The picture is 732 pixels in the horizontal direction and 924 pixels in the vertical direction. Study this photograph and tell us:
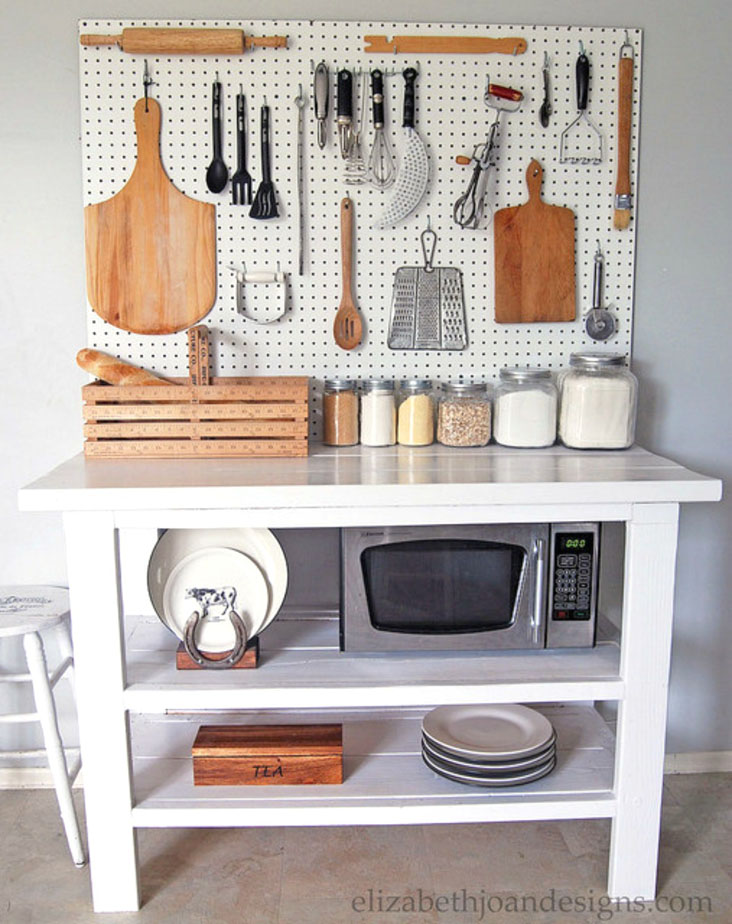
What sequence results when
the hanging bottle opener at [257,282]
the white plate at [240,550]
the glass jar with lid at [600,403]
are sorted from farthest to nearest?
the hanging bottle opener at [257,282] → the glass jar with lid at [600,403] → the white plate at [240,550]

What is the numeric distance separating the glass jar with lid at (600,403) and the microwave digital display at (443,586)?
1.08 ft

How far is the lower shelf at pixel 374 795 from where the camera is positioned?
1.70 m

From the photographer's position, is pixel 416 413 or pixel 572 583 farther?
pixel 416 413

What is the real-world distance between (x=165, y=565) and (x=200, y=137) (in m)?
0.96

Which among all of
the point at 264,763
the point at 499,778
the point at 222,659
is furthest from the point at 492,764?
the point at 222,659

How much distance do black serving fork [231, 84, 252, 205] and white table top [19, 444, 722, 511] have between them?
25.3 inches

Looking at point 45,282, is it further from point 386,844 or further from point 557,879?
point 557,879

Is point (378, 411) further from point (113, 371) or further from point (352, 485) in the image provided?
point (113, 371)

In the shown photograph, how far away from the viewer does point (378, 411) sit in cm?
194

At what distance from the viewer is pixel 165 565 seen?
1.76 meters

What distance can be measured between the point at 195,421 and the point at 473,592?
677 millimetres

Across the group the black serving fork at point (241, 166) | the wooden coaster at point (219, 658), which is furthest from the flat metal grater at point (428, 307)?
the wooden coaster at point (219, 658)

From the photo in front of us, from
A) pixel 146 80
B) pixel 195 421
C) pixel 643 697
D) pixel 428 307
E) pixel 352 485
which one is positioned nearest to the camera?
pixel 352 485

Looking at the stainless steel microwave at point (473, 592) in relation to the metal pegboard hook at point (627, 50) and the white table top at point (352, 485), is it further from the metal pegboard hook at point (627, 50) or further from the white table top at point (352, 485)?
the metal pegboard hook at point (627, 50)
